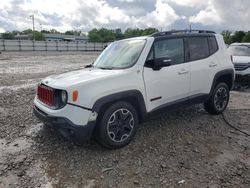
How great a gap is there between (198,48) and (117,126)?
2.46 meters

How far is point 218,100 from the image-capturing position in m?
5.58

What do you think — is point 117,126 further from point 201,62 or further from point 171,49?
point 201,62

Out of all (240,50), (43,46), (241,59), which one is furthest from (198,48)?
(43,46)

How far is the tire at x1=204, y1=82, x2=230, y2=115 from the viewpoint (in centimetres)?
543

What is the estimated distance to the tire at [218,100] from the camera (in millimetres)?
5425

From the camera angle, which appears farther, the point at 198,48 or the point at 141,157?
the point at 198,48

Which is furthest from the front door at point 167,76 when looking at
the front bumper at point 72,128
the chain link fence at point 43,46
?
the chain link fence at point 43,46

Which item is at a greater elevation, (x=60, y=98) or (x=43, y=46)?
(x=43, y=46)

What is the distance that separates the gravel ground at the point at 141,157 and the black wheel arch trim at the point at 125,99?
0.29m

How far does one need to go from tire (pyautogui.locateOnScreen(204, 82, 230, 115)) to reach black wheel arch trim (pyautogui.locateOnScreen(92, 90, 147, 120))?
2.04 meters

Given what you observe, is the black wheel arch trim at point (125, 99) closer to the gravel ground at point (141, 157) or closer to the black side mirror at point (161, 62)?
the gravel ground at point (141, 157)

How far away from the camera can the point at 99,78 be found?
3686 mm

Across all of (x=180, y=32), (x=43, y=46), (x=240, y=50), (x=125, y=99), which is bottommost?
(x=125, y=99)

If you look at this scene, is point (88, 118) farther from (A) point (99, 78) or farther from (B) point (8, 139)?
(B) point (8, 139)
